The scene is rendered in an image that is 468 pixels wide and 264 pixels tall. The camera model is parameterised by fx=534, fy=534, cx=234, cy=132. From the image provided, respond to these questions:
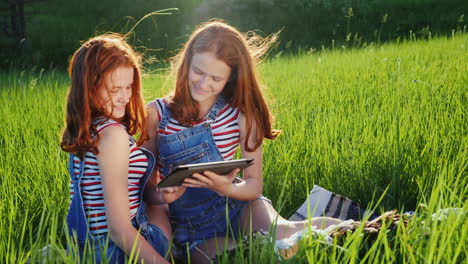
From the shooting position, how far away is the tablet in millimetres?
1595

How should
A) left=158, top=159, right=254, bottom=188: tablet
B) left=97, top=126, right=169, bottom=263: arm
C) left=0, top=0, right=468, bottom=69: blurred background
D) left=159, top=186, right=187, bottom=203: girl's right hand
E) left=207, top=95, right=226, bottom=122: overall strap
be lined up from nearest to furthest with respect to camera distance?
1. left=158, top=159, right=254, bottom=188: tablet
2. left=97, top=126, right=169, bottom=263: arm
3. left=159, top=186, right=187, bottom=203: girl's right hand
4. left=207, top=95, right=226, bottom=122: overall strap
5. left=0, top=0, right=468, bottom=69: blurred background

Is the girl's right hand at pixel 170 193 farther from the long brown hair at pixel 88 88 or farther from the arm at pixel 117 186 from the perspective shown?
the long brown hair at pixel 88 88

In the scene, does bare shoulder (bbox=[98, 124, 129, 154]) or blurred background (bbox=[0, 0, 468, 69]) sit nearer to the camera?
bare shoulder (bbox=[98, 124, 129, 154])

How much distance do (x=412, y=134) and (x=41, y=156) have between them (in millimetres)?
1875

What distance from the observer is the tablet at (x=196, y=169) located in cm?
159

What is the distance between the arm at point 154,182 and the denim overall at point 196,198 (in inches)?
1.7

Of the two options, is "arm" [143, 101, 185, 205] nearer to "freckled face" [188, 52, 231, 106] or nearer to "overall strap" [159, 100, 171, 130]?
"overall strap" [159, 100, 171, 130]

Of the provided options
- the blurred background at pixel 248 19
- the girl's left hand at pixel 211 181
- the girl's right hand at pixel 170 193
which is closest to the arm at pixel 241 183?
the girl's left hand at pixel 211 181

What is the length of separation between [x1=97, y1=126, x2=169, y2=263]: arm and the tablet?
0.14 metres

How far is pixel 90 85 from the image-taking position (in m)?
1.76

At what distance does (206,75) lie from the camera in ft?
→ 6.79

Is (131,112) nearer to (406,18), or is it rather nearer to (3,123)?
(3,123)

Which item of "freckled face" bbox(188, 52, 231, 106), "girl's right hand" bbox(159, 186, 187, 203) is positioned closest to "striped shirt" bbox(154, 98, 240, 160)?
"freckled face" bbox(188, 52, 231, 106)

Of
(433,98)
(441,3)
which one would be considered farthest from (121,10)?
(433,98)
